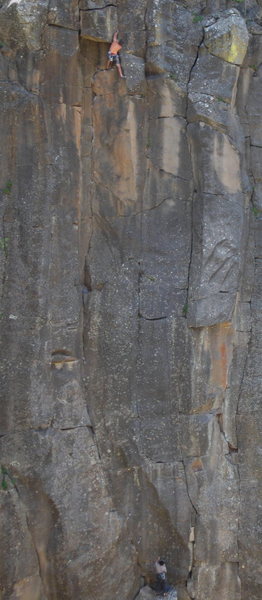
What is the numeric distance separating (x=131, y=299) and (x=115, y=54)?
3.40 m

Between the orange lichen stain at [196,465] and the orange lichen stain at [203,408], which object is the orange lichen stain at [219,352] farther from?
the orange lichen stain at [196,465]

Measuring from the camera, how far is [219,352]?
352 inches

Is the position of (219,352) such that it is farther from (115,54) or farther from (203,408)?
(115,54)

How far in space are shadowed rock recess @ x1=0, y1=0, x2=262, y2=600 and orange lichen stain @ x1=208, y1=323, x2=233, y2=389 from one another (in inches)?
0.9

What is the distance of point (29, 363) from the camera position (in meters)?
7.74

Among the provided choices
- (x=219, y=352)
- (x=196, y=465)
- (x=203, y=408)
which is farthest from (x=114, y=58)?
(x=196, y=465)

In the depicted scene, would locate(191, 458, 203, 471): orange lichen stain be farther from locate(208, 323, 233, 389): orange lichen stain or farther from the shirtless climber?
the shirtless climber

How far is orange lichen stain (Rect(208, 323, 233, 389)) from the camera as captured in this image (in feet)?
29.2

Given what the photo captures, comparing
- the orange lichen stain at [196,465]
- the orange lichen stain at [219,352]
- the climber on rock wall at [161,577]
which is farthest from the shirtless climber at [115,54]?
the climber on rock wall at [161,577]

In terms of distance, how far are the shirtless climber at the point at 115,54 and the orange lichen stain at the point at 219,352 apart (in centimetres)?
389

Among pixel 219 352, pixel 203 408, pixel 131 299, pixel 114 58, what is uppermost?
pixel 114 58

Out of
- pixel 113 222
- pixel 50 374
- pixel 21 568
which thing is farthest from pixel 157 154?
pixel 21 568

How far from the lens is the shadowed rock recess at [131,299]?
7.69m

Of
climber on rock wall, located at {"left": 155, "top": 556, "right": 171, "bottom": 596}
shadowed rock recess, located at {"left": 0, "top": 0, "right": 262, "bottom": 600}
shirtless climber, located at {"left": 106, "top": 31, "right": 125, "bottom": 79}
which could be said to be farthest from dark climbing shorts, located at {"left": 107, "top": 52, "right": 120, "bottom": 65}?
climber on rock wall, located at {"left": 155, "top": 556, "right": 171, "bottom": 596}
